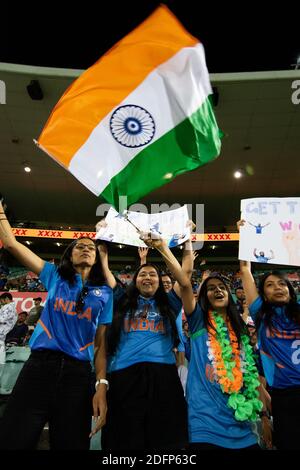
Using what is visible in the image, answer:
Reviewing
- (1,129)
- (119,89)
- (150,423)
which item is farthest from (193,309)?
(1,129)

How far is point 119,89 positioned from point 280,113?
28.0ft

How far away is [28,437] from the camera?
157 centimetres

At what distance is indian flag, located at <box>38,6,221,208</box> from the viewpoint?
2162 millimetres

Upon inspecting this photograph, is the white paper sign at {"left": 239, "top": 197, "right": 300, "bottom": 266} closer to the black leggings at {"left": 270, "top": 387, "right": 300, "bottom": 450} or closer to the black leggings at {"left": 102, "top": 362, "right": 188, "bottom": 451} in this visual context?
the black leggings at {"left": 270, "top": 387, "right": 300, "bottom": 450}

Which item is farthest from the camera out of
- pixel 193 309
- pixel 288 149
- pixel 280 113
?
pixel 288 149

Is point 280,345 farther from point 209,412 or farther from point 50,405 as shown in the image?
point 50,405

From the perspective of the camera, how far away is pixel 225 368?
2051 millimetres

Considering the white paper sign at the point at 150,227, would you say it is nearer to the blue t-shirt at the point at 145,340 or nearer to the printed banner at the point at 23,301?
the blue t-shirt at the point at 145,340

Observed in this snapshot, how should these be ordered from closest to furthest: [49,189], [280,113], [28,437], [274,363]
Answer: [28,437] → [274,363] → [280,113] → [49,189]

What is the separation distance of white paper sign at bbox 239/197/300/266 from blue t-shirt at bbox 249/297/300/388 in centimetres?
52

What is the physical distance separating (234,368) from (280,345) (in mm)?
348

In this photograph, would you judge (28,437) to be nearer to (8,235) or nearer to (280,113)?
(8,235)

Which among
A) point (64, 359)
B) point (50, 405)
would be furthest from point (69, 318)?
point (50, 405)

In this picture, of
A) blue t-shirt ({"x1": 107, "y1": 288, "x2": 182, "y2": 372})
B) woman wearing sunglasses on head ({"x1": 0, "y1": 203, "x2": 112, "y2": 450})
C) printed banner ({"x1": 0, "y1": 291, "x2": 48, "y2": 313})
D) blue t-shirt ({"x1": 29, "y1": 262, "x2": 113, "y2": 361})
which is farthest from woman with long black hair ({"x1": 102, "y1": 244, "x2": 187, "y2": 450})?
printed banner ({"x1": 0, "y1": 291, "x2": 48, "y2": 313})
